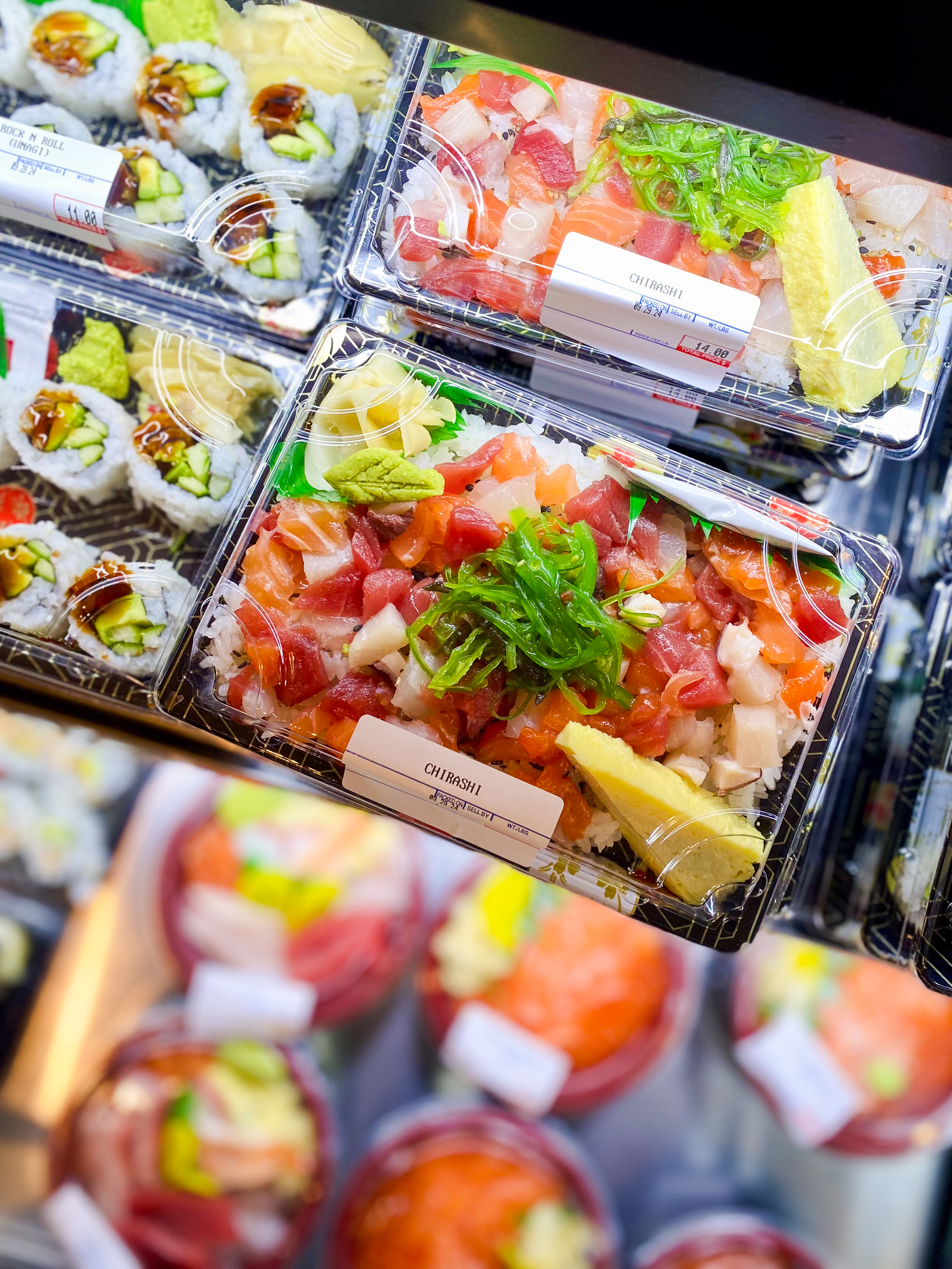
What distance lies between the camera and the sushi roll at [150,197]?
177 cm


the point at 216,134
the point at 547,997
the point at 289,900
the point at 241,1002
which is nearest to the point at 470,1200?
Result: the point at 547,997

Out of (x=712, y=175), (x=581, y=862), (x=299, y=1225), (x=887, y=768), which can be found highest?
(x=712, y=175)

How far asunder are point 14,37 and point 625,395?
5.07 feet

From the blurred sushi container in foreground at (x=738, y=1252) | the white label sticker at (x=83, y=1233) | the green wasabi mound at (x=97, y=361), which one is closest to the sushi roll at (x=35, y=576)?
the green wasabi mound at (x=97, y=361)

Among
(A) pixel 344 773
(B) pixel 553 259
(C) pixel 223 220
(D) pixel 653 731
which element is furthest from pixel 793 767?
(C) pixel 223 220

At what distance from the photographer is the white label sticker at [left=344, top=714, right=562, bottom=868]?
1.35 m

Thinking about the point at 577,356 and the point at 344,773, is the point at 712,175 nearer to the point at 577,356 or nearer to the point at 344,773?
the point at 577,356

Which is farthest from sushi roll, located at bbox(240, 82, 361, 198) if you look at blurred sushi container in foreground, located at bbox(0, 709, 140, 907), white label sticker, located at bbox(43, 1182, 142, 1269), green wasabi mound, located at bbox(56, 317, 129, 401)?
white label sticker, located at bbox(43, 1182, 142, 1269)

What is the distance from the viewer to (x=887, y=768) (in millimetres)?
1785

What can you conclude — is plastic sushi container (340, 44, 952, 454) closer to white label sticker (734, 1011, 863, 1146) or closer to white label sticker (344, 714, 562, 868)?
white label sticker (344, 714, 562, 868)

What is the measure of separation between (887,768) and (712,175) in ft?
3.90

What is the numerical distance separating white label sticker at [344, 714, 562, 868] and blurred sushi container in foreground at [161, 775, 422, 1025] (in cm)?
83

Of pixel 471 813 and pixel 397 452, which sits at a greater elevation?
pixel 397 452

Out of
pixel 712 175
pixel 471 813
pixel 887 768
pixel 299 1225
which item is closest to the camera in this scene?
pixel 471 813
